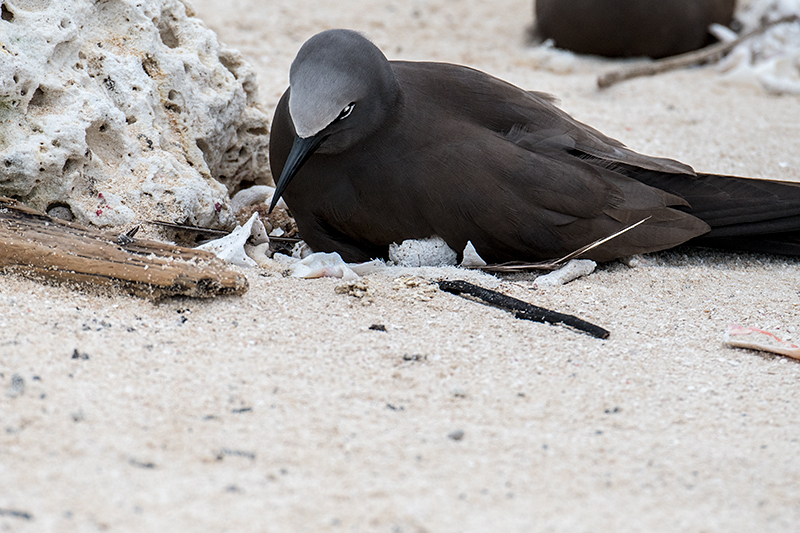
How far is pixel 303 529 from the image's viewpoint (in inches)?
56.4

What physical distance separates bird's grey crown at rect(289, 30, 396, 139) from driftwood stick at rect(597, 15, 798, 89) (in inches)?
116

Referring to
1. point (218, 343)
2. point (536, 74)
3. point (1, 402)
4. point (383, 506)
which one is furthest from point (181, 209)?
point (536, 74)

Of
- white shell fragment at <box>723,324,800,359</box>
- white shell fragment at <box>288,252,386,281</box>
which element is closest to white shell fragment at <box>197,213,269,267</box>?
white shell fragment at <box>288,252,386,281</box>

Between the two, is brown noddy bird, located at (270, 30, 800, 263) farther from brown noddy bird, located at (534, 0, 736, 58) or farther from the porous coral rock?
brown noddy bird, located at (534, 0, 736, 58)

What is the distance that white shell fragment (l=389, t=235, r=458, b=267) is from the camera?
2.91m

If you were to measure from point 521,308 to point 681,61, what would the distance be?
398cm

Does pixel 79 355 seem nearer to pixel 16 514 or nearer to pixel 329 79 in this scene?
pixel 16 514

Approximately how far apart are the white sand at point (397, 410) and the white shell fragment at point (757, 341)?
4cm

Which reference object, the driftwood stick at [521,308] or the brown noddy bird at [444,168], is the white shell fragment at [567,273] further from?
the driftwood stick at [521,308]

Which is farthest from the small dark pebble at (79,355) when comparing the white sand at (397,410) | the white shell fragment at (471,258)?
the white shell fragment at (471,258)

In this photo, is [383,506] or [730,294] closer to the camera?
[383,506]

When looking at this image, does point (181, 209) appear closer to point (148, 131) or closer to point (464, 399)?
point (148, 131)

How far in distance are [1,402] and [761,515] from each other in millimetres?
1564

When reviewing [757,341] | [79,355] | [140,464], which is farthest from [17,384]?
[757,341]
